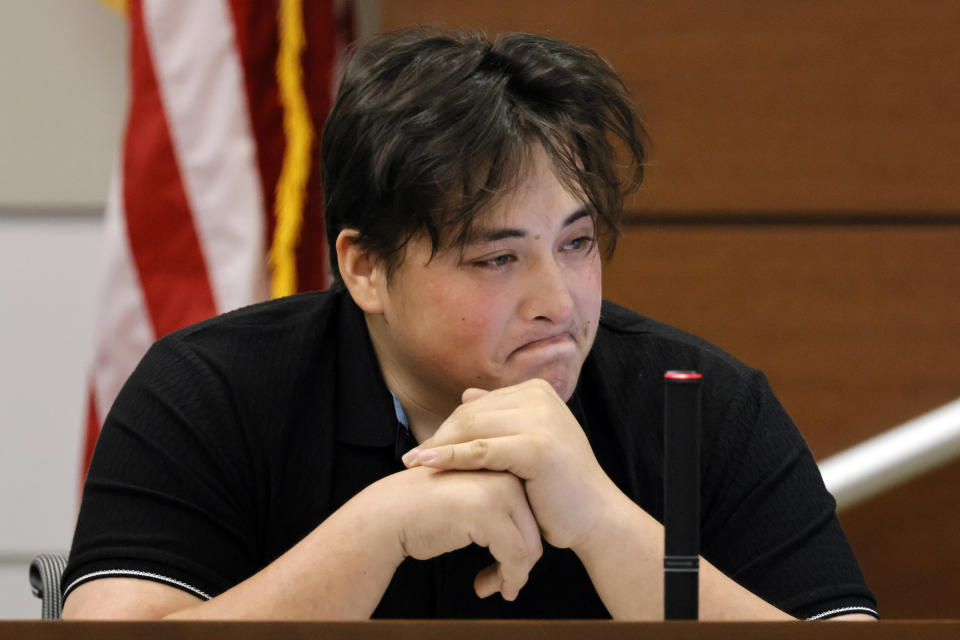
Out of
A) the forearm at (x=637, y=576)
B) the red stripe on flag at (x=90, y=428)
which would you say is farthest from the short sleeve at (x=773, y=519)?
the red stripe on flag at (x=90, y=428)

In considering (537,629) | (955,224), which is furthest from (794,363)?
(537,629)

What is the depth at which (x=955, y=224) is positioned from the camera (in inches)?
75.6

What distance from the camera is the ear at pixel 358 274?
1.17m

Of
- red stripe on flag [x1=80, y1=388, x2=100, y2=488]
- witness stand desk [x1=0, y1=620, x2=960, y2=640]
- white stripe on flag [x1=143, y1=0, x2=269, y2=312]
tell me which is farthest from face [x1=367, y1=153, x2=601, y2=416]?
red stripe on flag [x1=80, y1=388, x2=100, y2=488]

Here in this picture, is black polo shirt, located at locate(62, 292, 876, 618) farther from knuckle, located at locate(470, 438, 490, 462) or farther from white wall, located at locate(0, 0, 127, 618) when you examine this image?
white wall, located at locate(0, 0, 127, 618)

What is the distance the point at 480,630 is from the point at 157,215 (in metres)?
1.44

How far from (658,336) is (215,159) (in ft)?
2.90

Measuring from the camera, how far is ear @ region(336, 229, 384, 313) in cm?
117

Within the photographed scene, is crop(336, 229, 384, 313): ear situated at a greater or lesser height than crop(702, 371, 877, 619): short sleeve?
greater

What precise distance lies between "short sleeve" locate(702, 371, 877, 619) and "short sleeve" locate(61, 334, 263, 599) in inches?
18.8

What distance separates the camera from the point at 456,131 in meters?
1.07

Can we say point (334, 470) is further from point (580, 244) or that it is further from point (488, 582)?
point (580, 244)

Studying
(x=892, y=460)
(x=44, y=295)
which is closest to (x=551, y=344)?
(x=892, y=460)

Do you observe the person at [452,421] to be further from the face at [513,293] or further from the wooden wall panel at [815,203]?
the wooden wall panel at [815,203]
